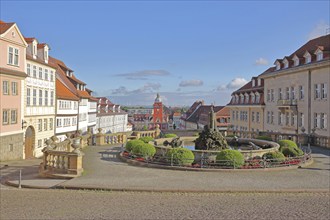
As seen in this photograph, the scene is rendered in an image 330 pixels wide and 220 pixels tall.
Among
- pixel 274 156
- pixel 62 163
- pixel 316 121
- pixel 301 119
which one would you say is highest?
pixel 301 119

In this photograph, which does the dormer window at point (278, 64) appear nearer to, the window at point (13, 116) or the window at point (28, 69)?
the window at point (28, 69)

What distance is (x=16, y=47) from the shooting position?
97.5 ft

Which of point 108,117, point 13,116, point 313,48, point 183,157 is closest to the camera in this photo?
point 183,157

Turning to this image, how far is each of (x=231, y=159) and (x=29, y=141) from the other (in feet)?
86.4

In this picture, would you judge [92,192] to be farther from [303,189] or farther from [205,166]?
[303,189]

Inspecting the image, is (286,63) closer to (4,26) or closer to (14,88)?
(14,88)

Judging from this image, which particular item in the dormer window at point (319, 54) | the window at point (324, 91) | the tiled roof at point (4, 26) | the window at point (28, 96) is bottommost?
the window at point (28, 96)

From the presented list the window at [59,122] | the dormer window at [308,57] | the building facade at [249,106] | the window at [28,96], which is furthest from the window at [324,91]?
the window at [59,122]

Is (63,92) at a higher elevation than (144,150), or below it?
higher

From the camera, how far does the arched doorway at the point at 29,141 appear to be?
115 ft

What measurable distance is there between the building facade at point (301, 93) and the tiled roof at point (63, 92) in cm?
2523

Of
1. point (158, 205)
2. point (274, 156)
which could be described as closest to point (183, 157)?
point (274, 156)

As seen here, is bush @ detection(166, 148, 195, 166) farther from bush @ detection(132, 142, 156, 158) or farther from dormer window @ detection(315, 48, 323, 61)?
dormer window @ detection(315, 48, 323, 61)

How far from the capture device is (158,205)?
397 inches
